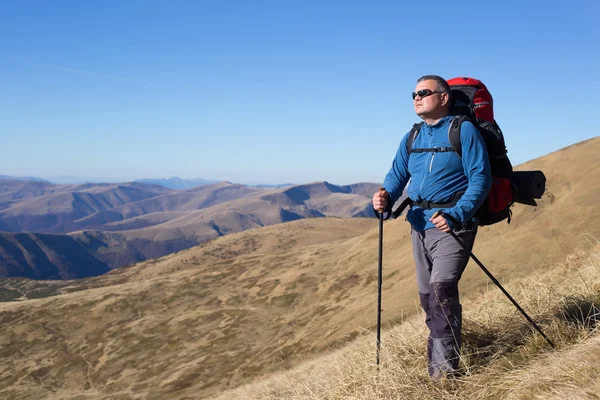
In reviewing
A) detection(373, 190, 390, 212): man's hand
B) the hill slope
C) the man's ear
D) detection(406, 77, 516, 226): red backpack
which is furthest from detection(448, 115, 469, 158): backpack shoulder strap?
the hill slope

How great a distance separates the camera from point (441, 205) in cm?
485

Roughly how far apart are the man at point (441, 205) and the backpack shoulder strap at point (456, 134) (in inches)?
1.9

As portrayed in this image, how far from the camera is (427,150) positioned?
495 cm

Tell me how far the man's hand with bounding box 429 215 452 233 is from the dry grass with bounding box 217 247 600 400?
1.36m

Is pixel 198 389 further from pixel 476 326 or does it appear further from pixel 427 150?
pixel 427 150

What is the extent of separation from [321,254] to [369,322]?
3034 cm

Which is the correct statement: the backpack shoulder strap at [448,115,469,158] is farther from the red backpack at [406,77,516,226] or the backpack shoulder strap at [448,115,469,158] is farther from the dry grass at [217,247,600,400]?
the dry grass at [217,247,600,400]

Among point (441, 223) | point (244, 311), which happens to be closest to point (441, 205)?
point (441, 223)

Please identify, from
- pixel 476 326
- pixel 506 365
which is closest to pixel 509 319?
pixel 476 326

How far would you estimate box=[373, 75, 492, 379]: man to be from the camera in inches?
176

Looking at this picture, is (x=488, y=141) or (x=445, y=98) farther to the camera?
(x=445, y=98)

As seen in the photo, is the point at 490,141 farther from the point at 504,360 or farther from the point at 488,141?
the point at 504,360

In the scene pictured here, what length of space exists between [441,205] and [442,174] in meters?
0.33

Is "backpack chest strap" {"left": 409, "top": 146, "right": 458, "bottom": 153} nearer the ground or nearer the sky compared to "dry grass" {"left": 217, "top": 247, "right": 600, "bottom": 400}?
nearer the sky
